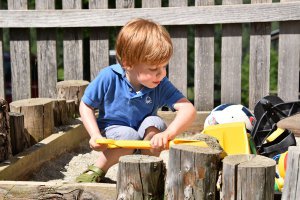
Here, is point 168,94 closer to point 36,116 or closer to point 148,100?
point 148,100

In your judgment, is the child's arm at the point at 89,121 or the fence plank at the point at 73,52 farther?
the fence plank at the point at 73,52

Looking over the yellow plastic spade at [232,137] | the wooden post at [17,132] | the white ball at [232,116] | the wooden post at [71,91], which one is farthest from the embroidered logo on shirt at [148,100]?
the wooden post at [71,91]

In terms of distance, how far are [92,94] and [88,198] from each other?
72 centimetres

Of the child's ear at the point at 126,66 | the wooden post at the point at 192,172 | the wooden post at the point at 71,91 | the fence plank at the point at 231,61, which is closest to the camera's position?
the wooden post at the point at 192,172

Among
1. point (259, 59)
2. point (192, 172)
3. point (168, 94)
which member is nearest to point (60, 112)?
point (168, 94)

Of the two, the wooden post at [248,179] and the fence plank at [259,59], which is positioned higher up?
the fence plank at [259,59]

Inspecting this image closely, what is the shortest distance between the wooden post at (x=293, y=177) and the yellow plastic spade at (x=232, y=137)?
39.6 inches

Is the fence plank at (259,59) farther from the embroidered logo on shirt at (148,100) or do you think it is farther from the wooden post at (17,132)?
the wooden post at (17,132)

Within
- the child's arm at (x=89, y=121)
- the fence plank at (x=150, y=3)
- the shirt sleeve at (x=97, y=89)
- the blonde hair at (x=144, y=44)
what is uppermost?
the fence plank at (x=150, y=3)

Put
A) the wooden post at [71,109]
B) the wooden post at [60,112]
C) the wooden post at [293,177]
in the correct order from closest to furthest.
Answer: the wooden post at [293,177] < the wooden post at [60,112] < the wooden post at [71,109]

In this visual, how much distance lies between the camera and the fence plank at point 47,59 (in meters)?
5.05

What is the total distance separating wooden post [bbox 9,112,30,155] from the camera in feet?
10.6

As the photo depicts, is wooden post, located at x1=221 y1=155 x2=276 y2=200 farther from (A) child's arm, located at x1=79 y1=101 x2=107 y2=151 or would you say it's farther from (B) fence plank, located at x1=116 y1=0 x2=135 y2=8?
(B) fence plank, located at x1=116 y1=0 x2=135 y2=8

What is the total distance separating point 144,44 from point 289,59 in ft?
7.30
